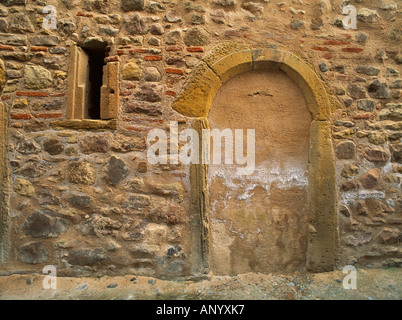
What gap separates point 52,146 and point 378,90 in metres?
3.27

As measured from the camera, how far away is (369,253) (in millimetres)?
2443

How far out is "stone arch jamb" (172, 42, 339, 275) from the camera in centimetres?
235

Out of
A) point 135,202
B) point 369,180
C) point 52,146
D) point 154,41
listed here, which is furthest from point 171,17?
point 369,180

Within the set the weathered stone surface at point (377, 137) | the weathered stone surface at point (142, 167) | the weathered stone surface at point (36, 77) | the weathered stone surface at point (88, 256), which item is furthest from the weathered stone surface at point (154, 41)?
the weathered stone surface at point (377, 137)

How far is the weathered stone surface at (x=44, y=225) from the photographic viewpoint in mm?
→ 2289

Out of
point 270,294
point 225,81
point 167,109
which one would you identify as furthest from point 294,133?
point 270,294

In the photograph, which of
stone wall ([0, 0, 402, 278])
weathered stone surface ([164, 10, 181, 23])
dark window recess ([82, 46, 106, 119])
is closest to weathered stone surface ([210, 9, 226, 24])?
stone wall ([0, 0, 402, 278])

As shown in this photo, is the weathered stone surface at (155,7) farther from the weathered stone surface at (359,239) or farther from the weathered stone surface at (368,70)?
the weathered stone surface at (359,239)

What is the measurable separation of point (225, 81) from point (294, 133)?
894 millimetres

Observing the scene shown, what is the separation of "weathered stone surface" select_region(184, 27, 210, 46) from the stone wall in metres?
→ 0.01

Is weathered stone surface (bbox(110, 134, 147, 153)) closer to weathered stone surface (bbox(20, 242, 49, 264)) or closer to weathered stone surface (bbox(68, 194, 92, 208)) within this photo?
weathered stone surface (bbox(68, 194, 92, 208))

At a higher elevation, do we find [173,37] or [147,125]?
[173,37]

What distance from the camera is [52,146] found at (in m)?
2.33

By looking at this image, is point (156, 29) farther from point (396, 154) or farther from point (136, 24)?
point (396, 154)
